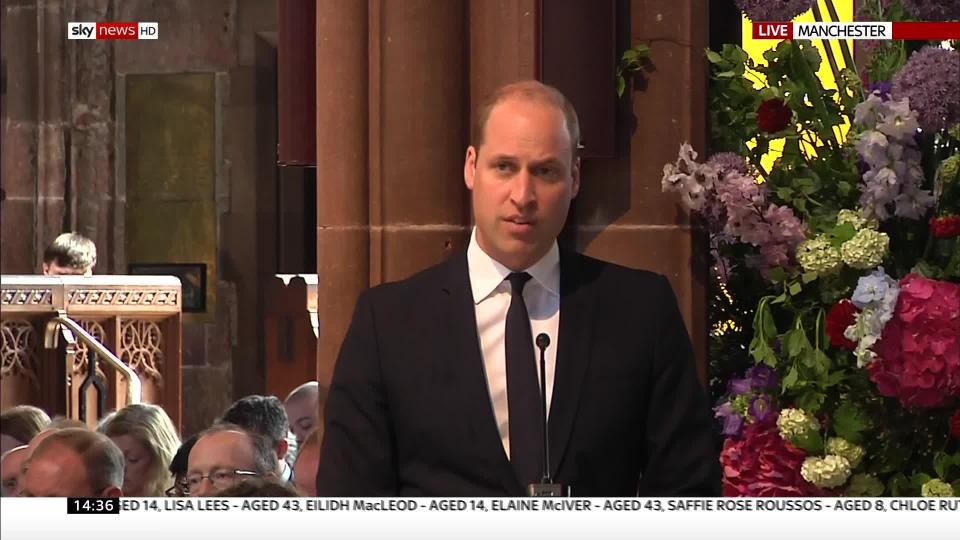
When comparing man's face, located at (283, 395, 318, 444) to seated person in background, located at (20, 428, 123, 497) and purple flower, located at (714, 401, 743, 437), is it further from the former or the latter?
purple flower, located at (714, 401, 743, 437)

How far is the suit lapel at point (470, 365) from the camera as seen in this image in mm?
2738

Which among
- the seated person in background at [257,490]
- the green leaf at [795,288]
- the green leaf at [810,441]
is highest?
the green leaf at [795,288]

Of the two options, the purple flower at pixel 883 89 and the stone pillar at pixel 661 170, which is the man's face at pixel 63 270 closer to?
the stone pillar at pixel 661 170

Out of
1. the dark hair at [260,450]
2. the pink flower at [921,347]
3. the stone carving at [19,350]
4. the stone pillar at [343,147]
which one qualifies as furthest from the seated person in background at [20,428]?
the pink flower at [921,347]

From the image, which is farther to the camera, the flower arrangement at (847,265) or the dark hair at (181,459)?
the dark hair at (181,459)

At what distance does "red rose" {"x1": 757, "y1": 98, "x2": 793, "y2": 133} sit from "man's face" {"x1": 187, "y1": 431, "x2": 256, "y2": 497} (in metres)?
1.28

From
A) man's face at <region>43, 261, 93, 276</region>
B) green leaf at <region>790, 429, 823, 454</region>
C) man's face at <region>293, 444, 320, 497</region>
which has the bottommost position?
man's face at <region>293, 444, 320, 497</region>

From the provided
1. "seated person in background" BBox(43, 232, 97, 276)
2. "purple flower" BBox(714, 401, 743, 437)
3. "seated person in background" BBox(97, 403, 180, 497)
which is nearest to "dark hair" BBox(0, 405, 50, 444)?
"seated person in background" BBox(97, 403, 180, 497)

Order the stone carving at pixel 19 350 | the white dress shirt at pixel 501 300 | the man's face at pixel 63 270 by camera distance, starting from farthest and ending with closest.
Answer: the man's face at pixel 63 270 → the stone carving at pixel 19 350 → the white dress shirt at pixel 501 300

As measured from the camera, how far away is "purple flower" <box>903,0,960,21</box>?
367cm

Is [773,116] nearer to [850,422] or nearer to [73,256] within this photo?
[850,422]

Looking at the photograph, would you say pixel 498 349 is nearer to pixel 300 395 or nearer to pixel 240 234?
pixel 300 395

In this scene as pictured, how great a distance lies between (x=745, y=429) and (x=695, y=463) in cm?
98

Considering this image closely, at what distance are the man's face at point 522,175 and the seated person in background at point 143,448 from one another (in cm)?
136
